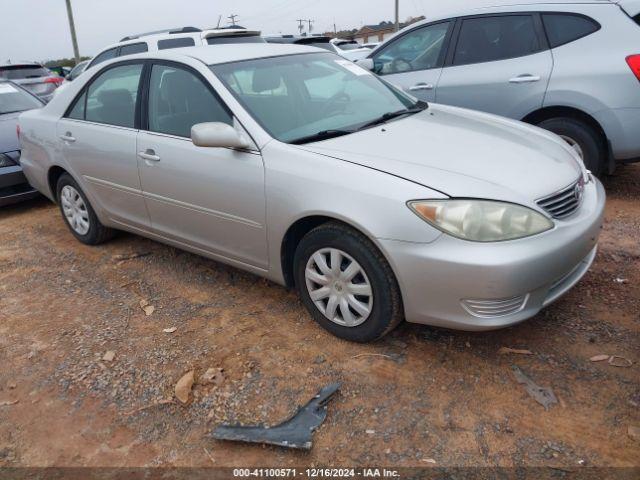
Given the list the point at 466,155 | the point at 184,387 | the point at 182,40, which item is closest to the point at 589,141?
the point at 466,155

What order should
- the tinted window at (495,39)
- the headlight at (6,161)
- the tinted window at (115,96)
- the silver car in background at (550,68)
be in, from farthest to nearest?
the headlight at (6,161)
the tinted window at (495,39)
the silver car in background at (550,68)
the tinted window at (115,96)

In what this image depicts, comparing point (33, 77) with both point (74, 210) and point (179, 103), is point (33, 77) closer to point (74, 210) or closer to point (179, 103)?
point (74, 210)

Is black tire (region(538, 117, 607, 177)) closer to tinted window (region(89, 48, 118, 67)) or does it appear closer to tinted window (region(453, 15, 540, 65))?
tinted window (region(453, 15, 540, 65))

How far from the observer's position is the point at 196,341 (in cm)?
318

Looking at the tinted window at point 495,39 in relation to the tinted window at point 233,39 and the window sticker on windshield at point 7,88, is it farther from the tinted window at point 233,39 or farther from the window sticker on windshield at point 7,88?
the window sticker on windshield at point 7,88

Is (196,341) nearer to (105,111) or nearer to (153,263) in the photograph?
(153,263)

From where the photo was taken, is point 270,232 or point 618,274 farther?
point 618,274

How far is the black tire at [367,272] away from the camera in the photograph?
2688mm

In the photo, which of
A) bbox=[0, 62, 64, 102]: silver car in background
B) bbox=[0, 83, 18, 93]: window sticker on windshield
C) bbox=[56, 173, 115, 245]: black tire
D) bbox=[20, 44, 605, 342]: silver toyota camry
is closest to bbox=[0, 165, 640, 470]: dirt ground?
bbox=[20, 44, 605, 342]: silver toyota camry

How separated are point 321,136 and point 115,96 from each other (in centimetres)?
189

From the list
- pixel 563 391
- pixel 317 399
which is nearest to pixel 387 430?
pixel 317 399

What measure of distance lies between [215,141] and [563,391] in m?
2.20

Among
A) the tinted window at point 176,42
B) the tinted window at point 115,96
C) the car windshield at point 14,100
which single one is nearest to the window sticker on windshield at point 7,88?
the car windshield at point 14,100

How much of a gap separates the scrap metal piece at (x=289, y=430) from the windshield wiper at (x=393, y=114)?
167cm
